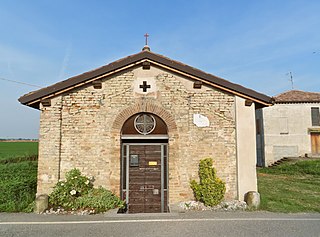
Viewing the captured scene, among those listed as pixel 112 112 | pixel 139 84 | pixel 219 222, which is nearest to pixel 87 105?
pixel 112 112

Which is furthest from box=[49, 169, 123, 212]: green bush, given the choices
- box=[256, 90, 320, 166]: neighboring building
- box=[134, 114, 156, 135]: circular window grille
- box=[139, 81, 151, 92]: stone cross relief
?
box=[256, 90, 320, 166]: neighboring building

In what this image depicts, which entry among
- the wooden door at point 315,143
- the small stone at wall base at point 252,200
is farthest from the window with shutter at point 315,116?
the small stone at wall base at point 252,200

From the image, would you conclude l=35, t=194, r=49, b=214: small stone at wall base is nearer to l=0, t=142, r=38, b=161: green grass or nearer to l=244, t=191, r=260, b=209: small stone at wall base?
l=244, t=191, r=260, b=209: small stone at wall base

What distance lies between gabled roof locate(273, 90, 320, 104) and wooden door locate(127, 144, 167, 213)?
1771 centimetres

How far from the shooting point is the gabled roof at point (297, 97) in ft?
73.9

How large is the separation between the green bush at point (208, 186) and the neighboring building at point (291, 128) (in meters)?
16.6

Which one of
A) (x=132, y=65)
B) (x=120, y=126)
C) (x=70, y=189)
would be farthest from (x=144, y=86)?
(x=70, y=189)

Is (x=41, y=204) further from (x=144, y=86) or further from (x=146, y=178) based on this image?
(x=144, y=86)

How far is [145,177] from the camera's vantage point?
8773 millimetres

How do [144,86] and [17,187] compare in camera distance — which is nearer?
[17,187]

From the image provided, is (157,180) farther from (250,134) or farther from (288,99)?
(288,99)

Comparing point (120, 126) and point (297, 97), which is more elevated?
point (297, 97)

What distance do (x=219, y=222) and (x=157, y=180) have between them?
282cm

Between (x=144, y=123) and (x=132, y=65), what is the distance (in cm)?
204
